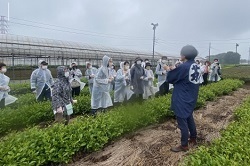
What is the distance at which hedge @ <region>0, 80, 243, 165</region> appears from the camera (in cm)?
351

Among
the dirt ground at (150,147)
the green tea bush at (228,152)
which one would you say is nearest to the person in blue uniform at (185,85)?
the dirt ground at (150,147)

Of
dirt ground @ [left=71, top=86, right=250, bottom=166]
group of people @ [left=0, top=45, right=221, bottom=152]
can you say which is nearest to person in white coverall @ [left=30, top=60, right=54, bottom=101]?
group of people @ [left=0, top=45, right=221, bottom=152]

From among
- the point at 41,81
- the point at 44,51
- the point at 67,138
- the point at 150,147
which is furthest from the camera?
the point at 44,51

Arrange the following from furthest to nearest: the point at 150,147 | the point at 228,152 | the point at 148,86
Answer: the point at 148,86 < the point at 150,147 < the point at 228,152

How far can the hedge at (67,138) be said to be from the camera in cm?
351

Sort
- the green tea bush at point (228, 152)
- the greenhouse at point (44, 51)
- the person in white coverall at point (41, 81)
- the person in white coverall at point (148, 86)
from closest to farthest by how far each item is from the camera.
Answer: the green tea bush at point (228, 152)
the person in white coverall at point (41, 81)
the person in white coverall at point (148, 86)
the greenhouse at point (44, 51)

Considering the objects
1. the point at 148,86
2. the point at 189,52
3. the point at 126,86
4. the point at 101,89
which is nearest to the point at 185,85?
the point at 189,52

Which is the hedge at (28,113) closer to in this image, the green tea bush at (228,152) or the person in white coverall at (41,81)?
the person in white coverall at (41,81)

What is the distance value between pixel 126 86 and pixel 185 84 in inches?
192

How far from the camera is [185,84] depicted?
4242 mm

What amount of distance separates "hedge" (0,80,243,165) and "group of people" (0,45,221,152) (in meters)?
1.00

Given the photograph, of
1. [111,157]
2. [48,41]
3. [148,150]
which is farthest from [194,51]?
[48,41]

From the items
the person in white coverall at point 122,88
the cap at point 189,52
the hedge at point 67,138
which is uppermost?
the cap at point 189,52

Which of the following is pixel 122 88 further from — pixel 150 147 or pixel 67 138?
pixel 67 138
